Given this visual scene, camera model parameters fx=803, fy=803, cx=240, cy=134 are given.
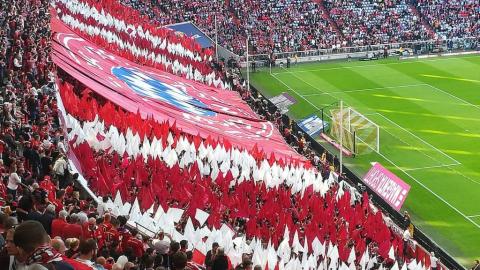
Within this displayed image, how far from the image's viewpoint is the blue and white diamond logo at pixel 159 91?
103 ft

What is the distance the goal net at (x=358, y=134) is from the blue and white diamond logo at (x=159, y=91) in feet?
20.6

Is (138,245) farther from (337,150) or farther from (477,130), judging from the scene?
(477,130)

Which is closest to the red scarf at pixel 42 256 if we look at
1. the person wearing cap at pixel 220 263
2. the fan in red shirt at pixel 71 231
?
the fan in red shirt at pixel 71 231

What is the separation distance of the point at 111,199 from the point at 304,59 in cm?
3866

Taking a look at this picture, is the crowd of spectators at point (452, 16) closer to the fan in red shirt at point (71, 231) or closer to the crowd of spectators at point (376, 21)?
the crowd of spectators at point (376, 21)

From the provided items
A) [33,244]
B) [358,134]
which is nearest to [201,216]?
[33,244]

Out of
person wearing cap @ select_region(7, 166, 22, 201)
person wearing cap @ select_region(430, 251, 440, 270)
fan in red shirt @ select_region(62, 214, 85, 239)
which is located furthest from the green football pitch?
fan in red shirt @ select_region(62, 214, 85, 239)

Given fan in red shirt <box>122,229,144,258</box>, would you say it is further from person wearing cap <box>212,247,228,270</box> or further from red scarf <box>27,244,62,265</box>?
red scarf <box>27,244,62,265</box>

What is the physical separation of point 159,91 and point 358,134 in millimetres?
9121

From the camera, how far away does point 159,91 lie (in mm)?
32719

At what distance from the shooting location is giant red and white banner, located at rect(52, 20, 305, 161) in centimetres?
2828

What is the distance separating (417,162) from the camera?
33656 millimetres

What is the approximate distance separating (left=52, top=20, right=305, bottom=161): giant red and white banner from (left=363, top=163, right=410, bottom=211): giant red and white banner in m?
2.87

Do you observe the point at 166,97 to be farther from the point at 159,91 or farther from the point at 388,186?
the point at 388,186
